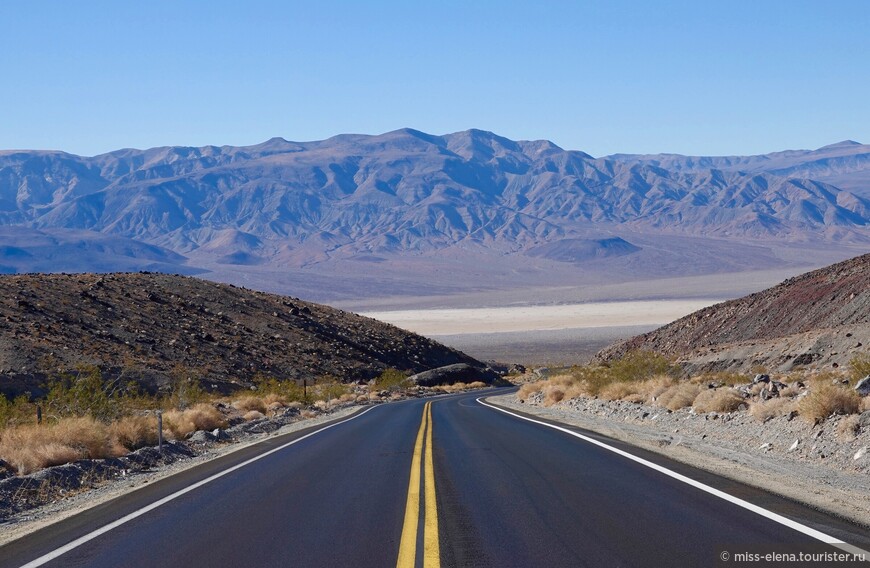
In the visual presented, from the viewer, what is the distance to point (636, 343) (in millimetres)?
75562

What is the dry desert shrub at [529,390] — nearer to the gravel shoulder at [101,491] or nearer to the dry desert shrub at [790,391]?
the dry desert shrub at [790,391]

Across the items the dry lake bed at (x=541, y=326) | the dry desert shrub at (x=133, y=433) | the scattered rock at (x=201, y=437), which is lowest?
the dry lake bed at (x=541, y=326)

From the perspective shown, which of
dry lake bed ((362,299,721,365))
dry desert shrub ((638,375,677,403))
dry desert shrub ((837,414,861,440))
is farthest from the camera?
dry lake bed ((362,299,721,365))

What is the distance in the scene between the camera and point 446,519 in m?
9.95

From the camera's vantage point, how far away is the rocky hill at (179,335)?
50.7m

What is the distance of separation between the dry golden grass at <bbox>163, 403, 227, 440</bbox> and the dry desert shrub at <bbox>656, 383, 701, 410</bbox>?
40.6 ft

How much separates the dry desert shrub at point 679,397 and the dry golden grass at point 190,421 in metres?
12.4

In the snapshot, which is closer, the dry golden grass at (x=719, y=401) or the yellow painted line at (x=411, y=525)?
the yellow painted line at (x=411, y=525)

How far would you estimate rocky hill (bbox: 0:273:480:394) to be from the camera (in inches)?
1996

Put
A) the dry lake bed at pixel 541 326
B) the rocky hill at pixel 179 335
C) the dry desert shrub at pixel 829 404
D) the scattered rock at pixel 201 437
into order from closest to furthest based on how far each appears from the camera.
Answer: the dry desert shrub at pixel 829 404, the scattered rock at pixel 201 437, the rocky hill at pixel 179 335, the dry lake bed at pixel 541 326

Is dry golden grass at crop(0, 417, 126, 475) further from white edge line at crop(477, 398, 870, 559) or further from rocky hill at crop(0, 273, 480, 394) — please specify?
rocky hill at crop(0, 273, 480, 394)

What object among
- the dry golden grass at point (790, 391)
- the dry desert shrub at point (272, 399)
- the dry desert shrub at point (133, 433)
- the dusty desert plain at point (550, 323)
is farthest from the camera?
the dusty desert plain at point (550, 323)


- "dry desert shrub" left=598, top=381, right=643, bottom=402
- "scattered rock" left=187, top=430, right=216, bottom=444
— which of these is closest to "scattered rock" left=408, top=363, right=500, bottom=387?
"dry desert shrub" left=598, top=381, right=643, bottom=402

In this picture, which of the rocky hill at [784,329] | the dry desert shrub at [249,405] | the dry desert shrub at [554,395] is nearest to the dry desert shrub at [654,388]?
the dry desert shrub at [554,395]
